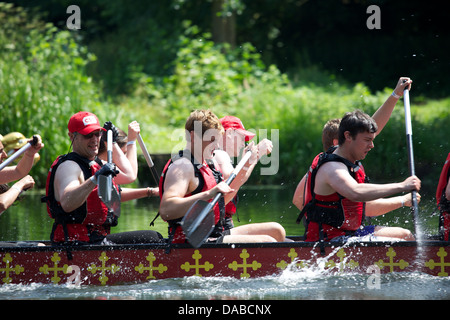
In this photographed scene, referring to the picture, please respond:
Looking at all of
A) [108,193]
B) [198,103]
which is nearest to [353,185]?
[108,193]

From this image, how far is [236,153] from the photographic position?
21.4 ft

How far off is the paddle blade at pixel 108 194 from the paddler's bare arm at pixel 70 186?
6 cm

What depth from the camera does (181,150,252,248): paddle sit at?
207 inches

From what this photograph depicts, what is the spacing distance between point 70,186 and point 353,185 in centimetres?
191

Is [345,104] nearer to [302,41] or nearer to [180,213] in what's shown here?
[302,41]

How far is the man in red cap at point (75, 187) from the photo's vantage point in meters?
5.35

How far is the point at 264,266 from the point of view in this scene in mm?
5609

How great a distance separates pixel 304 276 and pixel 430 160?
333 inches

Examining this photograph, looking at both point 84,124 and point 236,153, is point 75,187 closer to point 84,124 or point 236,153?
point 84,124

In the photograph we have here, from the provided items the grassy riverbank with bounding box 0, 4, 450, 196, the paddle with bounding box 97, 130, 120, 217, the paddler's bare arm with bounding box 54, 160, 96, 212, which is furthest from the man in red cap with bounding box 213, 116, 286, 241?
the grassy riverbank with bounding box 0, 4, 450, 196

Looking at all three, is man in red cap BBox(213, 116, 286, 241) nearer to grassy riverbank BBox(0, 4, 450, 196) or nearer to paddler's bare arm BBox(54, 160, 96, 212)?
paddler's bare arm BBox(54, 160, 96, 212)

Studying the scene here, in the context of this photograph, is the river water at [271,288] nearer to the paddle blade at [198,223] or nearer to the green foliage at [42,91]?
the paddle blade at [198,223]

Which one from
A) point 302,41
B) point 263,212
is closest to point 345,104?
point 263,212

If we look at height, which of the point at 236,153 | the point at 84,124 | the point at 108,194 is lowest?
the point at 108,194
